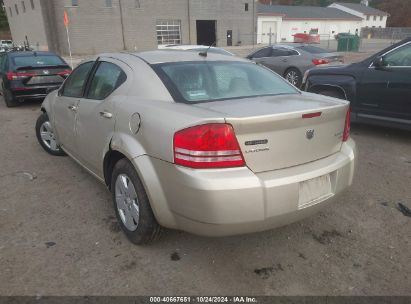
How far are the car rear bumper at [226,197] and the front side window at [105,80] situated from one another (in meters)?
0.96

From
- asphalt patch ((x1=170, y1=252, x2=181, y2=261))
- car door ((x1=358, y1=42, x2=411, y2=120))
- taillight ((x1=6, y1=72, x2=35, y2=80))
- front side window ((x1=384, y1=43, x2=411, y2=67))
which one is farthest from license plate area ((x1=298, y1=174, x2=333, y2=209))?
taillight ((x1=6, y1=72, x2=35, y2=80))

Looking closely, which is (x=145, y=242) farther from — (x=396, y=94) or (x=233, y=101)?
(x=396, y=94)

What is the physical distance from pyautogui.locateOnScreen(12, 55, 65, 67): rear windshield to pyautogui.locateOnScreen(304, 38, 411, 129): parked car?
6802 millimetres

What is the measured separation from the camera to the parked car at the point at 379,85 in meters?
5.39

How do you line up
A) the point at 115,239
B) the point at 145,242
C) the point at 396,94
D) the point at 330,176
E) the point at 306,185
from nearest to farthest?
the point at 306,185, the point at 330,176, the point at 145,242, the point at 115,239, the point at 396,94

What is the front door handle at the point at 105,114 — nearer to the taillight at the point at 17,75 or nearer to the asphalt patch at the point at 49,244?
the asphalt patch at the point at 49,244

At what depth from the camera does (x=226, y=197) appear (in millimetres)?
2264

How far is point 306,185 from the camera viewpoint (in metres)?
2.52

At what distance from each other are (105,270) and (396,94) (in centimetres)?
492

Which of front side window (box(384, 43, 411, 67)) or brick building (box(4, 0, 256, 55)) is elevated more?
brick building (box(4, 0, 256, 55))

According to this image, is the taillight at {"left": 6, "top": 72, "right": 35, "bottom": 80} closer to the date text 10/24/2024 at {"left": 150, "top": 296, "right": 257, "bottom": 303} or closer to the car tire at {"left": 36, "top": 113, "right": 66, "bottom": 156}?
the car tire at {"left": 36, "top": 113, "right": 66, "bottom": 156}

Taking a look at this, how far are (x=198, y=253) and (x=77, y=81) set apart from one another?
2.44 meters

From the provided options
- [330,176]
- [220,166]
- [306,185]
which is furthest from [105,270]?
[330,176]

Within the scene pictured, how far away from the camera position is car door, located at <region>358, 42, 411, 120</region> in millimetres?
5355
